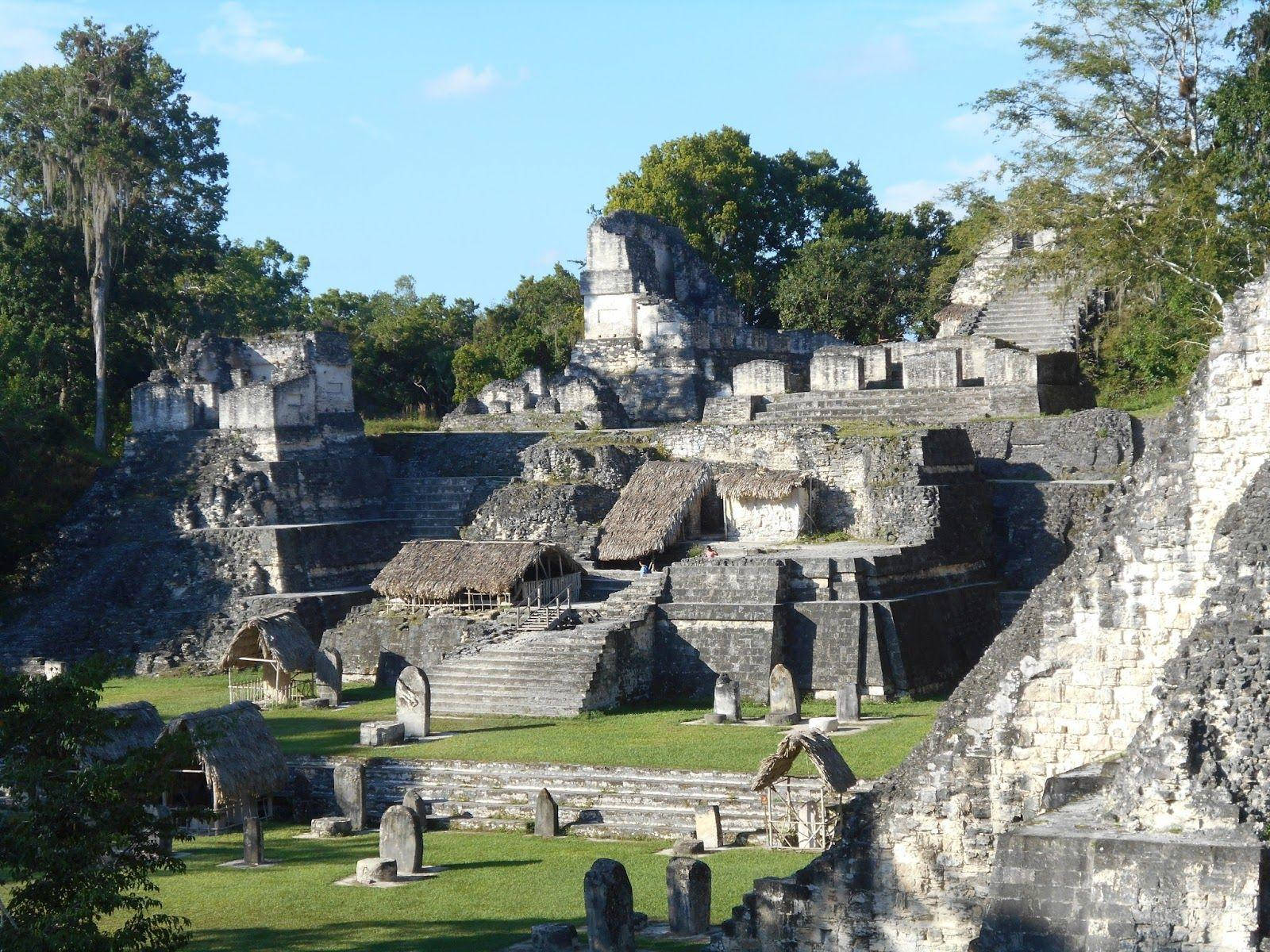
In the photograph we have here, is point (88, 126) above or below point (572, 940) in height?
above

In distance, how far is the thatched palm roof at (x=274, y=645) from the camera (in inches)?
931

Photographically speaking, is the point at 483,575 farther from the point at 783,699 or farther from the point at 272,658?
the point at 783,699

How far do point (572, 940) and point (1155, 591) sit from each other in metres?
5.04

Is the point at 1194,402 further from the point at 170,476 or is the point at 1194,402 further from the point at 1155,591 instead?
the point at 170,476

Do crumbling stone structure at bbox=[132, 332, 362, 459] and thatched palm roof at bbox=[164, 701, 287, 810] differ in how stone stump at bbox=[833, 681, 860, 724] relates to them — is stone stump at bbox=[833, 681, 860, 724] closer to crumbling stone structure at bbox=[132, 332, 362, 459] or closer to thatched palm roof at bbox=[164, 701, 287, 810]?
thatched palm roof at bbox=[164, 701, 287, 810]

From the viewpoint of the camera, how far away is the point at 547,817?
17.5 meters

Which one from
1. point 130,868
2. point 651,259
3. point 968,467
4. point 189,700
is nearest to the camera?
point 130,868

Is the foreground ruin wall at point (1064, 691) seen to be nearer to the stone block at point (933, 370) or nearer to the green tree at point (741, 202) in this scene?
the stone block at point (933, 370)

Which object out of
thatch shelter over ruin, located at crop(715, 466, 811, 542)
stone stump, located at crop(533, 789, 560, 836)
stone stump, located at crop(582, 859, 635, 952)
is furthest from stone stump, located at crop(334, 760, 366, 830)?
thatch shelter over ruin, located at crop(715, 466, 811, 542)

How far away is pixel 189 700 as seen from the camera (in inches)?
937

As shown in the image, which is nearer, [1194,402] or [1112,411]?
[1194,402]

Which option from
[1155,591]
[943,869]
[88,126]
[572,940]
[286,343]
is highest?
[88,126]

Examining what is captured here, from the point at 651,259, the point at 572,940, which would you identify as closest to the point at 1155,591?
→ the point at 572,940

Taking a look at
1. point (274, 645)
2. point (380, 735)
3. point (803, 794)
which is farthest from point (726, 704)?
point (274, 645)
